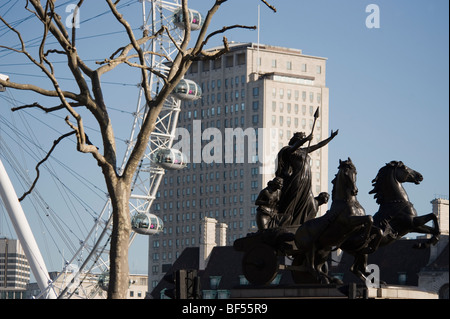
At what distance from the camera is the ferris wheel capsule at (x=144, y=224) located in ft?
275

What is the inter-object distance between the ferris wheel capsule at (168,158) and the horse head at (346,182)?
176 feet

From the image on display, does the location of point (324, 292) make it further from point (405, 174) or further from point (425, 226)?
point (405, 174)

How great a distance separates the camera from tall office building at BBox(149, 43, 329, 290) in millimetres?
182750

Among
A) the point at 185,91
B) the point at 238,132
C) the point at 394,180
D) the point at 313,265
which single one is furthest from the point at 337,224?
the point at 238,132

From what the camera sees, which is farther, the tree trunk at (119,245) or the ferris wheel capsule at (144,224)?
the ferris wheel capsule at (144,224)

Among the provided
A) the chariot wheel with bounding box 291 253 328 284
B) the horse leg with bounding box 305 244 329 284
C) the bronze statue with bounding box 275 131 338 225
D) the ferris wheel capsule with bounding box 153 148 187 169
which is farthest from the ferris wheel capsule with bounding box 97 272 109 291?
the horse leg with bounding box 305 244 329 284

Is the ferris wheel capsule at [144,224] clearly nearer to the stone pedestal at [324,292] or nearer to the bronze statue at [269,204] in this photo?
the bronze statue at [269,204]

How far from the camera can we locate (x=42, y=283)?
60.0 meters

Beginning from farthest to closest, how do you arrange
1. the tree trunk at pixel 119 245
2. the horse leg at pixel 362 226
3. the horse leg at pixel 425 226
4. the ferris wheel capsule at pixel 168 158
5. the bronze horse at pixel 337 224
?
the ferris wheel capsule at pixel 168 158 → the horse leg at pixel 425 226 → the bronze horse at pixel 337 224 → the horse leg at pixel 362 226 → the tree trunk at pixel 119 245

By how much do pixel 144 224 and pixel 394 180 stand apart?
2183 inches

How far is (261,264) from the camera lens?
2952cm

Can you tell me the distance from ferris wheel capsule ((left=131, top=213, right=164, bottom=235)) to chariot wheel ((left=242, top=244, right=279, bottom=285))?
2140 inches

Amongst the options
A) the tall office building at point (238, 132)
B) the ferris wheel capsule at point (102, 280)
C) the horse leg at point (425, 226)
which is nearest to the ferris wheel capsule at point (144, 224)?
the ferris wheel capsule at point (102, 280)

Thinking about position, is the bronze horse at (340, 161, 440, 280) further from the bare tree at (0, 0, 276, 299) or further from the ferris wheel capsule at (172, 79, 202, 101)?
the ferris wheel capsule at (172, 79, 202, 101)
